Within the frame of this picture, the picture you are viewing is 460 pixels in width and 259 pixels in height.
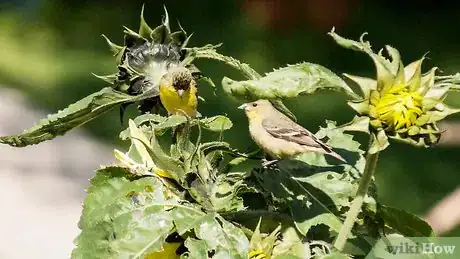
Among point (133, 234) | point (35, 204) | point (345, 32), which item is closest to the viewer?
point (133, 234)

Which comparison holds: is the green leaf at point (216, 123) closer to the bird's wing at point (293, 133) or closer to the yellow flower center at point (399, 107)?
the bird's wing at point (293, 133)

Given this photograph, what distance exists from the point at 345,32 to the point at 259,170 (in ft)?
11.9

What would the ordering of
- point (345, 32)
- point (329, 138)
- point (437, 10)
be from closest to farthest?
point (329, 138)
point (345, 32)
point (437, 10)

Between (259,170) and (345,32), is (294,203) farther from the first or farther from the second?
(345,32)

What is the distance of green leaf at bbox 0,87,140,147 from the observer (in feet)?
2.02

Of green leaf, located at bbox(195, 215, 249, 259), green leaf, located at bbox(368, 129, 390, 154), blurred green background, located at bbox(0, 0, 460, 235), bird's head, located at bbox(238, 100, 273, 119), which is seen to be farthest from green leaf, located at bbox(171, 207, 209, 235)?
blurred green background, located at bbox(0, 0, 460, 235)

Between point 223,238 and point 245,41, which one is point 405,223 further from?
point 245,41

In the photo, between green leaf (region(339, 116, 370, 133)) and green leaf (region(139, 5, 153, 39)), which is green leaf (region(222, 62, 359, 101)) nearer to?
green leaf (region(339, 116, 370, 133))

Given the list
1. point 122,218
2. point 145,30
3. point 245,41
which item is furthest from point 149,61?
point 245,41

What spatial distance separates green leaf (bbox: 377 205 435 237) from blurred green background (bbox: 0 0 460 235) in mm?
2059

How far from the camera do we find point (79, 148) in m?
2.92

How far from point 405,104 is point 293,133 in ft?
→ 0.63

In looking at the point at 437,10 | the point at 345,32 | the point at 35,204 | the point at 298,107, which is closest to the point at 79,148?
the point at 35,204

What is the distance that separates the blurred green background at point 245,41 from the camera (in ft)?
9.64
